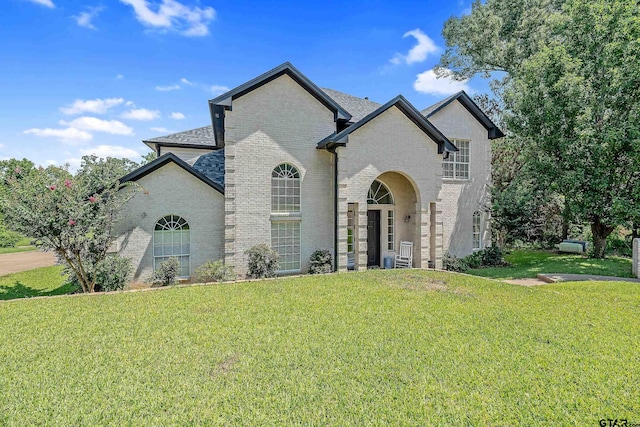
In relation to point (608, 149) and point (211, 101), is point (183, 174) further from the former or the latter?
point (608, 149)

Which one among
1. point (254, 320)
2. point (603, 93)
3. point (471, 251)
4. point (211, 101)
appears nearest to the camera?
point (254, 320)

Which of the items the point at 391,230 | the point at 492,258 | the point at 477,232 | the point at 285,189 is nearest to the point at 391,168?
the point at 391,230

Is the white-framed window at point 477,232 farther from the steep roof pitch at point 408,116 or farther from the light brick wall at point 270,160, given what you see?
the light brick wall at point 270,160

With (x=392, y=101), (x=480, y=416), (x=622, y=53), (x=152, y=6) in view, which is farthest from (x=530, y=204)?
(x=152, y=6)

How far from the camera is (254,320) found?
24.2 ft

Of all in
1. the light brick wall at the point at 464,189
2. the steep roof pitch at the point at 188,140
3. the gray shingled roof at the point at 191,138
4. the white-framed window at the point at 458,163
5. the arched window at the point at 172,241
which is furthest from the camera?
the white-framed window at the point at 458,163

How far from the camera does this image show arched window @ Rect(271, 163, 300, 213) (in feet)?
46.3

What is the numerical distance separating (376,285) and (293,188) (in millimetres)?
6106

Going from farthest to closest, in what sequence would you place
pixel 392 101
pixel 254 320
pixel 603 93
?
pixel 603 93 < pixel 392 101 < pixel 254 320

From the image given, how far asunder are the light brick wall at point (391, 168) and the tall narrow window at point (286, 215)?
2.13 m

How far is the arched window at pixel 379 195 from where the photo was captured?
16.6m

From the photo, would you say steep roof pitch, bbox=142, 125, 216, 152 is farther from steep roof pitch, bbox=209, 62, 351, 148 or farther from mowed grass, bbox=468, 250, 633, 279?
mowed grass, bbox=468, 250, 633, 279

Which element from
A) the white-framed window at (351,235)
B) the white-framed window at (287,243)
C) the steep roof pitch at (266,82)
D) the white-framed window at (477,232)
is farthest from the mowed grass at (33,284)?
the white-framed window at (477,232)

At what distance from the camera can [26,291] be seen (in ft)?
41.1
